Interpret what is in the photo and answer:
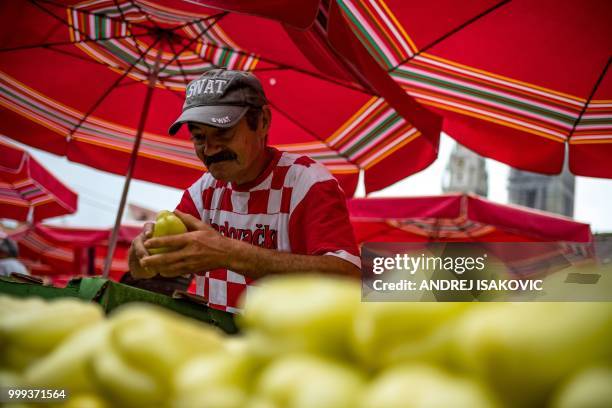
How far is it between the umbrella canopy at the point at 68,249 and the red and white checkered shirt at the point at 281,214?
663 cm

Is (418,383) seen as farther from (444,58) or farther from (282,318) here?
(444,58)

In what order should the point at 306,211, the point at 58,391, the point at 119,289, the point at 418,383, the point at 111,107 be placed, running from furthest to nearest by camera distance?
the point at 111,107, the point at 306,211, the point at 119,289, the point at 58,391, the point at 418,383

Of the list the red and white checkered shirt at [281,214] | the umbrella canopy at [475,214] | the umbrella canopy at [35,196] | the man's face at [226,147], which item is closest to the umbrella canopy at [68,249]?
the umbrella canopy at [35,196]

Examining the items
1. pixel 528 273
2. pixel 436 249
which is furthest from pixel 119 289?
pixel 528 273

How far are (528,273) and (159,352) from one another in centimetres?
53

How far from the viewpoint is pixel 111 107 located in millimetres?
4543

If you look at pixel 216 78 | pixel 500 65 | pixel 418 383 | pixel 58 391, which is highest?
pixel 500 65

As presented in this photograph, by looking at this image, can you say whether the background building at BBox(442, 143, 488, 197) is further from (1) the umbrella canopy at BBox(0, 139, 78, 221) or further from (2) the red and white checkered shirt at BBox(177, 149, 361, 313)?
(2) the red and white checkered shirt at BBox(177, 149, 361, 313)

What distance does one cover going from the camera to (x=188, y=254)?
62.2 inches

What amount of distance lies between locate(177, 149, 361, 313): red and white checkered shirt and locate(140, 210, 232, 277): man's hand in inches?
15.3

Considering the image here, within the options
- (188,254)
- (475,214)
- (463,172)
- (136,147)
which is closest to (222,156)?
(188,254)

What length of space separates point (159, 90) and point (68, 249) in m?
8.71

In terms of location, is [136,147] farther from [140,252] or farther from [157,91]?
[140,252]

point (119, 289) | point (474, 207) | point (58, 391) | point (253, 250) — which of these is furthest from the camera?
point (474, 207)
